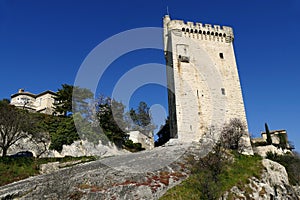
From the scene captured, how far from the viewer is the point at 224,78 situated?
3941 cm

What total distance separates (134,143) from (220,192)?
106ft

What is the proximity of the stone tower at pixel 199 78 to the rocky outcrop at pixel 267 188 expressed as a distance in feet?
44.6

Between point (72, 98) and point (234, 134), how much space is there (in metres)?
27.1

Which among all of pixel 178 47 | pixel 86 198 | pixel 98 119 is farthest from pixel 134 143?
pixel 86 198

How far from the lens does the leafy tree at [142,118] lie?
5906 centimetres

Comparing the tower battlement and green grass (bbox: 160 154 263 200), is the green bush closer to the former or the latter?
green grass (bbox: 160 154 263 200)

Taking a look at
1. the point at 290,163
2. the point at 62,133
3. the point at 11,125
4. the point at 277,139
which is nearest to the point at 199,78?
the point at 290,163

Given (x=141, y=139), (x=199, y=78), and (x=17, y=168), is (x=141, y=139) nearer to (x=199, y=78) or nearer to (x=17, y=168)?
(x=199, y=78)

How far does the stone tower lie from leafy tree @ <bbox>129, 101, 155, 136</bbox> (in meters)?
19.2

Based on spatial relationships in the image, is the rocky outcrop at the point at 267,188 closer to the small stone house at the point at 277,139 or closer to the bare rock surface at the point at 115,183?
the bare rock surface at the point at 115,183

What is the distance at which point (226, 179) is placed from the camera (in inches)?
723

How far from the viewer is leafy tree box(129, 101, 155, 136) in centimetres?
5906

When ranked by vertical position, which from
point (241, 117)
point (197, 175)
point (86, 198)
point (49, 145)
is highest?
point (241, 117)

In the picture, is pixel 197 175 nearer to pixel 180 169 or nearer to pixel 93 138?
pixel 180 169
